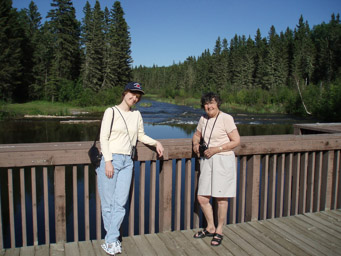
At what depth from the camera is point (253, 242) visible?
3.14 m

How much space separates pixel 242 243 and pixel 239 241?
0.05 m

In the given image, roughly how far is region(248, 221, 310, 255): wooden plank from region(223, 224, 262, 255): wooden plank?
25cm

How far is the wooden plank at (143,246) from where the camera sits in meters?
2.86

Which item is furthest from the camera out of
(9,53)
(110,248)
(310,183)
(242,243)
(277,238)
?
(9,53)

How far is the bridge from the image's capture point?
2846 millimetres

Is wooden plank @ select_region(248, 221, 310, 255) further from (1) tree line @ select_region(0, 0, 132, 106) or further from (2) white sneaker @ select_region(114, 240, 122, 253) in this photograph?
(1) tree line @ select_region(0, 0, 132, 106)

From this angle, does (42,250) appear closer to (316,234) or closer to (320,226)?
(316,234)

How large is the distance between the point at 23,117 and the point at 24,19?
2953 cm

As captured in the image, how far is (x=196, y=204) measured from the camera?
3.43 metres

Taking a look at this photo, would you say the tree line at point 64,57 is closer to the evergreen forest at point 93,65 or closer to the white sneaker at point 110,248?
the evergreen forest at point 93,65

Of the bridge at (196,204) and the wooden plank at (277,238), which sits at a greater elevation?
the bridge at (196,204)

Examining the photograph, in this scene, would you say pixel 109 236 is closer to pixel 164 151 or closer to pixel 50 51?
pixel 164 151

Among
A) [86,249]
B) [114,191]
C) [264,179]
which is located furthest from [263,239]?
[86,249]

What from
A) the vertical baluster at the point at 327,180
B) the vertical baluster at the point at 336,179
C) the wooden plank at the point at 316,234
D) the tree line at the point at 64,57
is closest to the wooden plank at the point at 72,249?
the wooden plank at the point at 316,234
